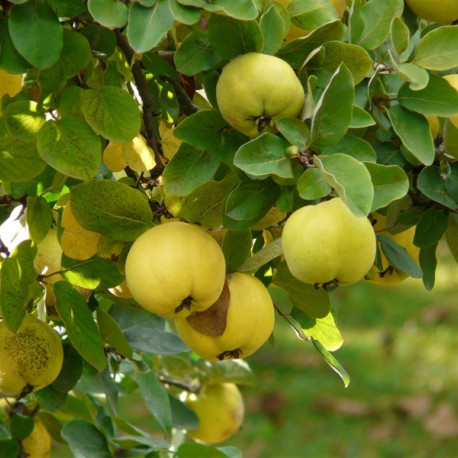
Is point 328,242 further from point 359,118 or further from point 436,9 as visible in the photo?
point 436,9

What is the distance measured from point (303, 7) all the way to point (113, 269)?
384 mm

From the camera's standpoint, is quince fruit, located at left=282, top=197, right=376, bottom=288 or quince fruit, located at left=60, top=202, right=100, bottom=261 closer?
quince fruit, located at left=282, top=197, right=376, bottom=288

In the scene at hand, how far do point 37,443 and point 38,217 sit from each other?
0.53 metres

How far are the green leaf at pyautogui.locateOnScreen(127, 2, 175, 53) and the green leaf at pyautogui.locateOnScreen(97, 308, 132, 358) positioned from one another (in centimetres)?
42

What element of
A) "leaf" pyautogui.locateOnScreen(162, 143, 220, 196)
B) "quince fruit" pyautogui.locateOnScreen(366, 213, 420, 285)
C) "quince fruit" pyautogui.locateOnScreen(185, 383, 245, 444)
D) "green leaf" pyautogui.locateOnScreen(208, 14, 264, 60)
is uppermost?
"green leaf" pyautogui.locateOnScreen(208, 14, 264, 60)

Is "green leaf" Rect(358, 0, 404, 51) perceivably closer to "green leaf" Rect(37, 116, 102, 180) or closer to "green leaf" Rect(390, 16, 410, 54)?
"green leaf" Rect(390, 16, 410, 54)

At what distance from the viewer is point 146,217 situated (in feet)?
3.19

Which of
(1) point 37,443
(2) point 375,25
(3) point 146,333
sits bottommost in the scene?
(1) point 37,443

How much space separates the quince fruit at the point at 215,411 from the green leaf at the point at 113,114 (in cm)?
88

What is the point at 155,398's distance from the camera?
1.43m

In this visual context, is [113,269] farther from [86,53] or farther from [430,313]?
[430,313]

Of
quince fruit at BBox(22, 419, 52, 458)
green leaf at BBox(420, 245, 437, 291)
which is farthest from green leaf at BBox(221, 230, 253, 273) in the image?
quince fruit at BBox(22, 419, 52, 458)

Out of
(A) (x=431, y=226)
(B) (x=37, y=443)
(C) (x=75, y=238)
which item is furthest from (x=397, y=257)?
(B) (x=37, y=443)

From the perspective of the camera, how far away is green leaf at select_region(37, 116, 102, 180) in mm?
921
